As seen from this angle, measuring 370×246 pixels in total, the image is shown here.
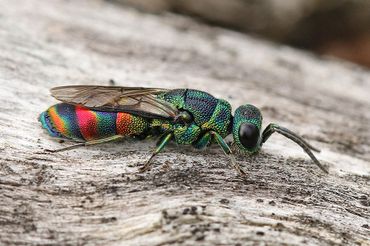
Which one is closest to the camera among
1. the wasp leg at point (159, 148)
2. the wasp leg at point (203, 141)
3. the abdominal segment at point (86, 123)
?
the wasp leg at point (159, 148)

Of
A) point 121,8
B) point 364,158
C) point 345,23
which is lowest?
point 364,158

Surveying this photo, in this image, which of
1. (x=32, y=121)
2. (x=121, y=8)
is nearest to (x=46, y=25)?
(x=121, y=8)

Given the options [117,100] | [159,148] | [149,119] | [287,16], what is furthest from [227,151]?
[287,16]

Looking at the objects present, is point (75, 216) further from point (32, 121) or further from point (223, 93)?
point (223, 93)

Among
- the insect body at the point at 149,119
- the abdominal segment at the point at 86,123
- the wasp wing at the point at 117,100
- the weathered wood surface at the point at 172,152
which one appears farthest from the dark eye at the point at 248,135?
the abdominal segment at the point at 86,123

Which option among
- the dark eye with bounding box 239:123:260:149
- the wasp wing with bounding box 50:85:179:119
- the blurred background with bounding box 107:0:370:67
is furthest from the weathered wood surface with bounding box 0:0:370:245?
the blurred background with bounding box 107:0:370:67

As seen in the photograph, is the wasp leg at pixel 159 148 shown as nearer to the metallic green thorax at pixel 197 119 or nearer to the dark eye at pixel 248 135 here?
the metallic green thorax at pixel 197 119

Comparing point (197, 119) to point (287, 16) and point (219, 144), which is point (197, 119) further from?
point (287, 16)
